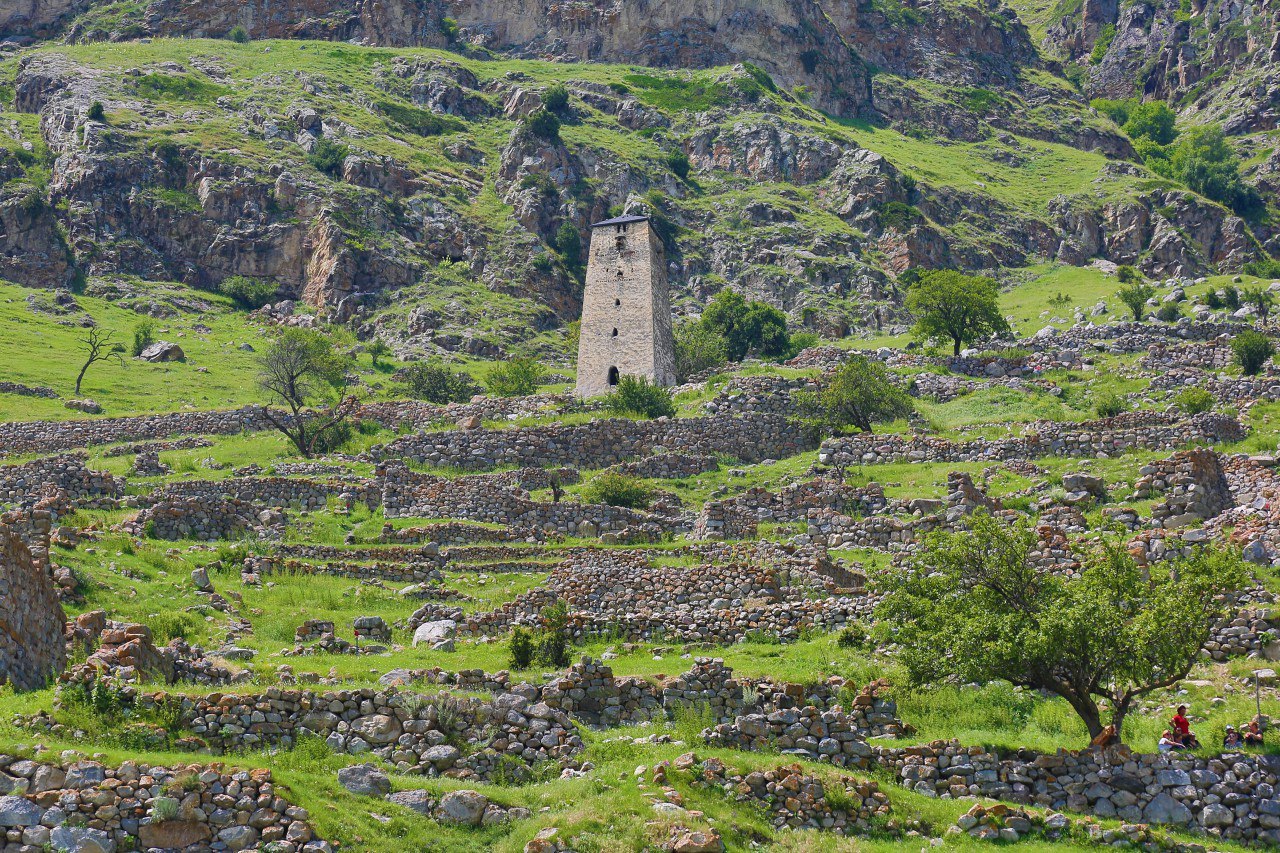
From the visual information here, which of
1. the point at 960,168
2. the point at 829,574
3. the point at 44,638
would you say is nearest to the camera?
the point at 44,638

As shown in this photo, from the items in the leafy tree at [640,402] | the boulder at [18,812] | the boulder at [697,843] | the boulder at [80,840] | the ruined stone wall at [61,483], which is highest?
the leafy tree at [640,402]

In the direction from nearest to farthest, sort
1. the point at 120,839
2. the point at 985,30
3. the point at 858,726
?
the point at 120,839
the point at 858,726
the point at 985,30

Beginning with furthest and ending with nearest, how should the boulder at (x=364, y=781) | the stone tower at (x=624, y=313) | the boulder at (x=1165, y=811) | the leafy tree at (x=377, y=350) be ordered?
1. the leafy tree at (x=377, y=350)
2. the stone tower at (x=624, y=313)
3. the boulder at (x=1165, y=811)
4. the boulder at (x=364, y=781)

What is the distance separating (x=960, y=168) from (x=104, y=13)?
10164 cm

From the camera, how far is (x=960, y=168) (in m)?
129

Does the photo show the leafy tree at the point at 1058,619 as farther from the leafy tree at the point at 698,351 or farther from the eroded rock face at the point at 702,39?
the eroded rock face at the point at 702,39

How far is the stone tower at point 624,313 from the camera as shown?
198 ft

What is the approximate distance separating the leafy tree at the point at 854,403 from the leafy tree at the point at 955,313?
606 inches

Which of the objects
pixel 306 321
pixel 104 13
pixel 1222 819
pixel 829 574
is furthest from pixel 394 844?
pixel 104 13

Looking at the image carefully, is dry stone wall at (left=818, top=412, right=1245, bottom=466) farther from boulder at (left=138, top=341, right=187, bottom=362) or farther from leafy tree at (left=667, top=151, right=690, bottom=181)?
leafy tree at (left=667, top=151, right=690, bottom=181)

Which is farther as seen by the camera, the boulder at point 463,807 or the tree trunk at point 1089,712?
the tree trunk at point 1089,712

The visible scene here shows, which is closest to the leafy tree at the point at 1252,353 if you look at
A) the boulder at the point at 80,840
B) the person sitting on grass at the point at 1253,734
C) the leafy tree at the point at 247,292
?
the person sitting on grass at the point at 1253,734

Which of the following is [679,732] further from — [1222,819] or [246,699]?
[1222,819]

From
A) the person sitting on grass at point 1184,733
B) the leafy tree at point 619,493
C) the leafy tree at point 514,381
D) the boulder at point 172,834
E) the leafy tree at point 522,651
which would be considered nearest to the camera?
the boulder at point 172,834
